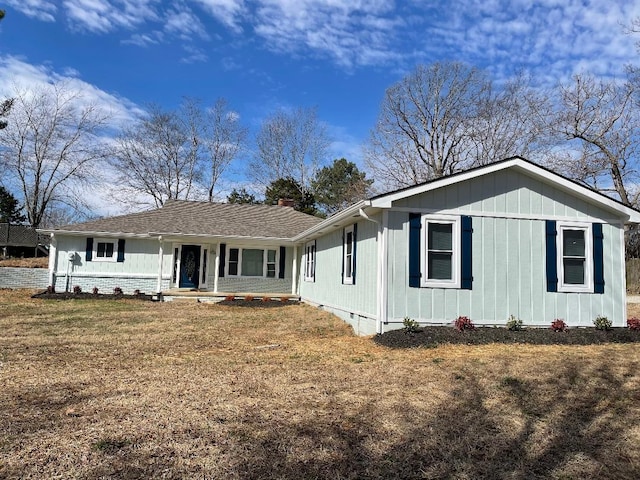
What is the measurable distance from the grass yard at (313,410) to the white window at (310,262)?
695 cm

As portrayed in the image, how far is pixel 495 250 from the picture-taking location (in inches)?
351

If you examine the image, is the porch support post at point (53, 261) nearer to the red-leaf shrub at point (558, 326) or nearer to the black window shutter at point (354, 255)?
the black window shutter at point (354, 255)

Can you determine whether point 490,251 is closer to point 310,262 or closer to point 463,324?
point 463,324

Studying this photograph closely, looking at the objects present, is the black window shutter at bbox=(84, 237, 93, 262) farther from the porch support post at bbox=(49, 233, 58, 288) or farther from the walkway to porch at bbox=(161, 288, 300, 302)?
the walkway to porch at bbox=(161, 288, 300, 302)

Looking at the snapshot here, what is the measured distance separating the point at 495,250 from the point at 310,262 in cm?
788

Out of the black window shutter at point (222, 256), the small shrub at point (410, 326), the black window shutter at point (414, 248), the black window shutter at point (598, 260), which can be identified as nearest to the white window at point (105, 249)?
the black window shutter at point (222, 256)

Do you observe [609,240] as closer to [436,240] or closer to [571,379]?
[436,240]

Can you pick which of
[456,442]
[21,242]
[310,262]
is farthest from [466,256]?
[21,242]

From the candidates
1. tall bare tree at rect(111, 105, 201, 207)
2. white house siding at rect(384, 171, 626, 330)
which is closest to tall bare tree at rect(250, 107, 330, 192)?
tall bare tree at rect(111, 105, 201, 207)

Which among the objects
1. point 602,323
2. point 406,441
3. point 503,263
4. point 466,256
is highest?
point 466,256

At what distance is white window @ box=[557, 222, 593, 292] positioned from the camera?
9.05 meters

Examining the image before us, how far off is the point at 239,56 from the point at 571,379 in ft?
45.9

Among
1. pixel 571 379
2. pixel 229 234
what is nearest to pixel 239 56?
pixel 229 234

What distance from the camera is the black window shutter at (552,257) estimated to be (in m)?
8.98
